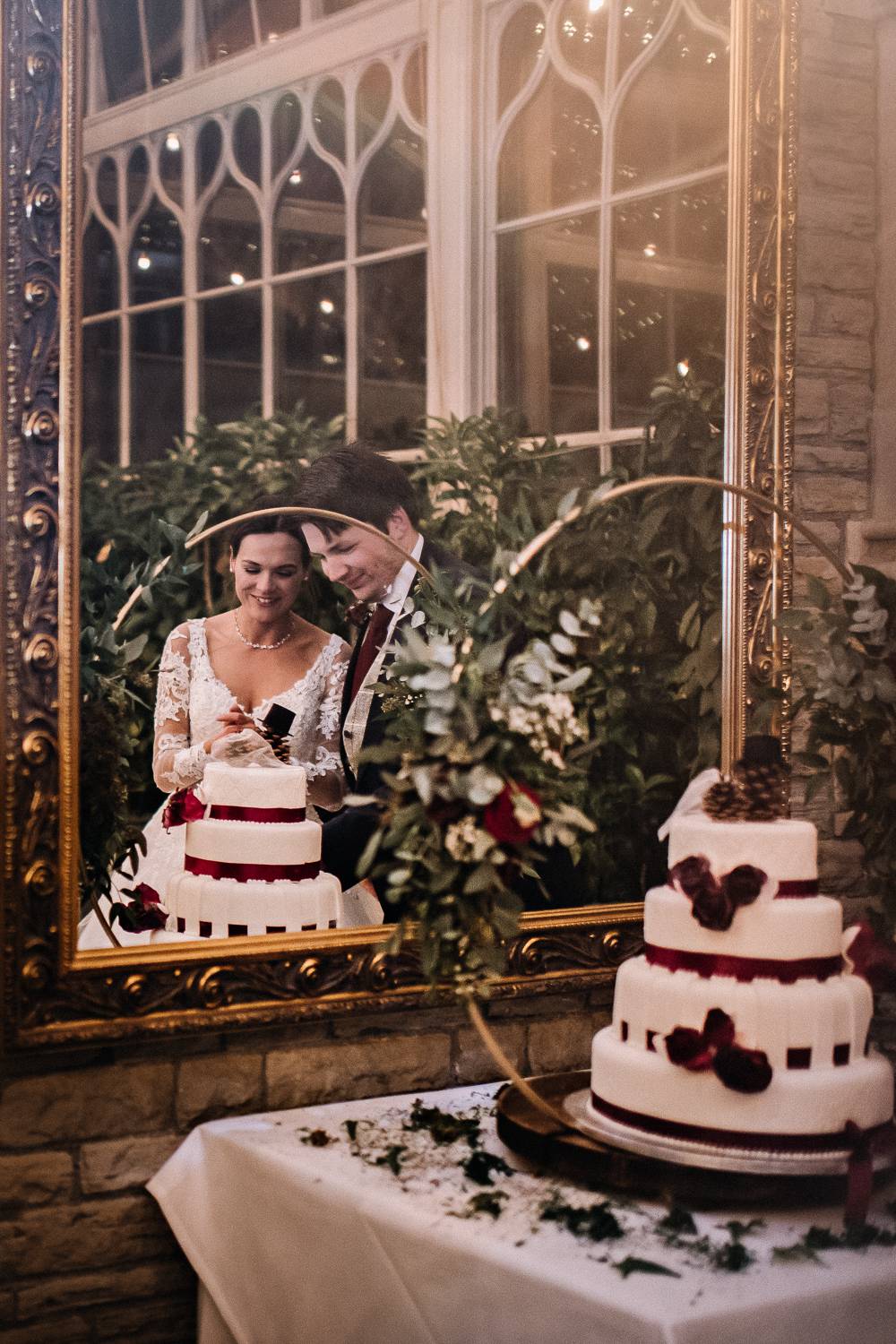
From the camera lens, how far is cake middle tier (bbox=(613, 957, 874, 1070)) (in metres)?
2.02

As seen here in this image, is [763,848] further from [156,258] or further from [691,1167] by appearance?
[156,258]

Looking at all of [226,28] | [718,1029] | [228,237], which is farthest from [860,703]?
[226,28]

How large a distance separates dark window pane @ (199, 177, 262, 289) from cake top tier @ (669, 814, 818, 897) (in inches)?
46.9

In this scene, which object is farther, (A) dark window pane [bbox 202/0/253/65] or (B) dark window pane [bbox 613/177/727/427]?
(B) dark window pane [bbox 613/177/727/427]

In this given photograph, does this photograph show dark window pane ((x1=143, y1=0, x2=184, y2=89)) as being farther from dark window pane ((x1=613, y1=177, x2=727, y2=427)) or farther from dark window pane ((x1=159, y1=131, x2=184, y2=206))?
A: dark window pane ((x1=613, y1=177, x2=727, y2=427))

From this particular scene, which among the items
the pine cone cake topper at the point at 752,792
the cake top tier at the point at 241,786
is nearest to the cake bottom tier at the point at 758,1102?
the pine cone cake topper at the point at 752,792

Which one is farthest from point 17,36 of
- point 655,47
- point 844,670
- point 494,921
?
point 844,670

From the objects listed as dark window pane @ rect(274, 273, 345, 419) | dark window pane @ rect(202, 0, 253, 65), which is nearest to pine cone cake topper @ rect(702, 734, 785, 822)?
dark window pane @ rect(274, 273, 345, 419)

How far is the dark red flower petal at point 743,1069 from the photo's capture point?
6.43 feet

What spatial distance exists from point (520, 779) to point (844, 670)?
84 cm

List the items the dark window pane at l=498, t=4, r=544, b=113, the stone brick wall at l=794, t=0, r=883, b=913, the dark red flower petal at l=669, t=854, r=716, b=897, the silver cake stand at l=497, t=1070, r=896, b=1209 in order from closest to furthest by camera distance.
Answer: the silver cake stand at l=497, t=1070, r=896, b=1209 → the dark red flower petal at l=669, t=854, r=716, b=897 → the dark window pane at l=498, t=4, r=544, b=113 → the stone brick wall at l=794, t=0, r=883, b=913

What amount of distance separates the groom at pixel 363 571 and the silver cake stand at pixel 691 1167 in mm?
601

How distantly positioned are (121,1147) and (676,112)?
2163 mm

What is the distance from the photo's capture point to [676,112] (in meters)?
2.73
